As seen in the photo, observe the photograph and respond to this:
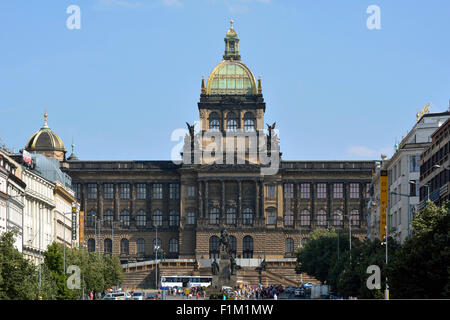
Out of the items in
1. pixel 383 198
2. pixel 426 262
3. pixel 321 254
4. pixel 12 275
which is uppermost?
pixel 383 198

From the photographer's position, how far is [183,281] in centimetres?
16938

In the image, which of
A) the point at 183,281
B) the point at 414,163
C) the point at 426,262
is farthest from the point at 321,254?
the point at 426,262

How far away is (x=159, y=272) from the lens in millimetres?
186875

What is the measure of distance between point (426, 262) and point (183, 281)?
119m

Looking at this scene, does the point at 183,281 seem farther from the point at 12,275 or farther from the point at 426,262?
the point at 426,262

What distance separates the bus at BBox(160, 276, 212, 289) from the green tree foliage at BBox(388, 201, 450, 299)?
109m

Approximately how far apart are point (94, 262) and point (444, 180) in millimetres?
51668

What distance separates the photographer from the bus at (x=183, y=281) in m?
165

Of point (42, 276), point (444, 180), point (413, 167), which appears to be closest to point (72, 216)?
point (413, 167)

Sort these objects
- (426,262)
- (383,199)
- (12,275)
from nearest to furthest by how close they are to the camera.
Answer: (426,262) < (12,275) < (383,199)

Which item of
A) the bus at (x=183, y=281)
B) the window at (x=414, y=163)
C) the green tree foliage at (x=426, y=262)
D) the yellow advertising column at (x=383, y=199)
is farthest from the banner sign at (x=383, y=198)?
the green tree foliage at (x=426, y=262)

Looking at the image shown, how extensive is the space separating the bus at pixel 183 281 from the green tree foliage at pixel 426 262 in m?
109
